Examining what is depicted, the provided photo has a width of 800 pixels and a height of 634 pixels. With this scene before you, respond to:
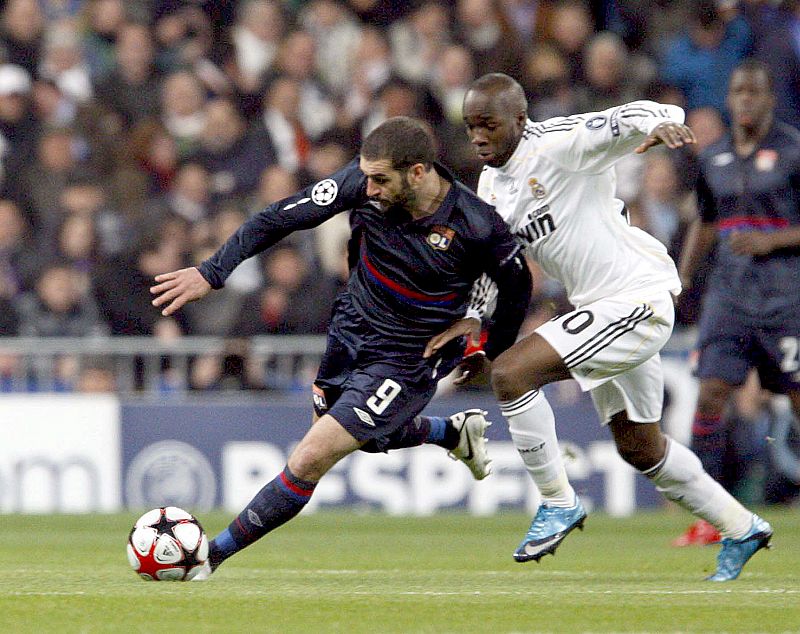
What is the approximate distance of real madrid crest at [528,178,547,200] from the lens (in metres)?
6.88

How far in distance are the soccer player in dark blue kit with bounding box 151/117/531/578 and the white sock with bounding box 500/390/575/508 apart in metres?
0.40

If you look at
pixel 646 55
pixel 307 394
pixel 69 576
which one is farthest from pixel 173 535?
pixel 646 55

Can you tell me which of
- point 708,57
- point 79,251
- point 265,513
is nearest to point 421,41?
point 708,57

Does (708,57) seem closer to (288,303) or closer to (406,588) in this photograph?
(288,303)

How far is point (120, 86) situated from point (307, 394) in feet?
11.9

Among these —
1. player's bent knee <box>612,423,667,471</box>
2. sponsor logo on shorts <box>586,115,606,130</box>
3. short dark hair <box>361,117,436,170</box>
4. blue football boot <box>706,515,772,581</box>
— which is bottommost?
blue football boot <box>706,515,772,581</box>

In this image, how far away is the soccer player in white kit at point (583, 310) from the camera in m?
6.77

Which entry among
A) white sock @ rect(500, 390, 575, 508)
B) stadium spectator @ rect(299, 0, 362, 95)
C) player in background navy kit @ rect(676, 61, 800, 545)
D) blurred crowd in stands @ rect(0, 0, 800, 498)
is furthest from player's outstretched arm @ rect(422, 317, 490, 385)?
stadium spectator @ rect(299, 0, 362, 95)

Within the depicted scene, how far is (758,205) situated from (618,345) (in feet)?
8.85

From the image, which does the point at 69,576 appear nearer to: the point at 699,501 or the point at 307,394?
the point at 699,501

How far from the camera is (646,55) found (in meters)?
15.1

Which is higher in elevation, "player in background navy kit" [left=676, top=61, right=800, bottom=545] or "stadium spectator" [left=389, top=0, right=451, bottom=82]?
"stadium spectator" [left=389, top=0, right=451, bottom=82]

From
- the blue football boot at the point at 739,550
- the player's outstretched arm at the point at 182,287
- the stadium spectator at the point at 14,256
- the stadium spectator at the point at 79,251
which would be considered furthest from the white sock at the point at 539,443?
the stadium spectator at the point at 14,256

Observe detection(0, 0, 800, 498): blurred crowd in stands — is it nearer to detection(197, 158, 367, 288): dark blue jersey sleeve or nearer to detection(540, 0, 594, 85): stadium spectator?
detection(540, 0, 594, 85): stadium spectator
